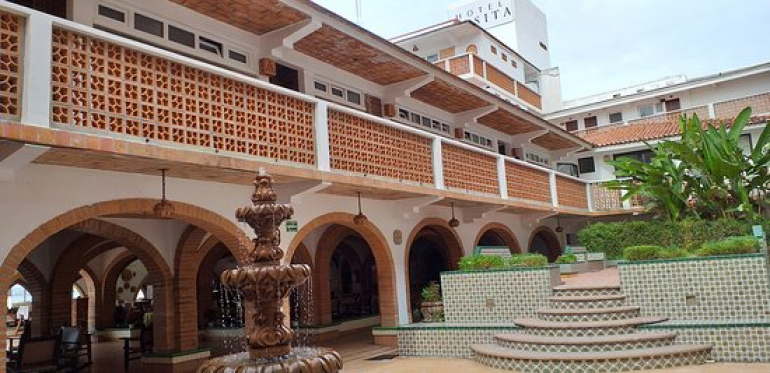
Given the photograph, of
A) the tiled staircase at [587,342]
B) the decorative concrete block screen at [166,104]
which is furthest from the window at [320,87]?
the tiled staircase at [587,342]

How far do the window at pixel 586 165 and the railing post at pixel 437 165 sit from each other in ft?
53.9

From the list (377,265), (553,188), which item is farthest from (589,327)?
(553,188)

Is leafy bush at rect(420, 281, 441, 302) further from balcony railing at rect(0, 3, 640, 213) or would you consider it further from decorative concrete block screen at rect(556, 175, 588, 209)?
decorative concrete block screen at rect(556, 175, 588, 209)

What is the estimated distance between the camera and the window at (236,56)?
10.7 m

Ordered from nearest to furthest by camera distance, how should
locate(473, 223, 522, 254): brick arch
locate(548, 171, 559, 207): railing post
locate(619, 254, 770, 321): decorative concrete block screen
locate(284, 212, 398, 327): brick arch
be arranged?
locate(619, 254, 770, 321): decorative concrete block screen → locate(284, 212, 398, 327): brick arch → locate(473, 223, 522, 254): brick arch → locate(548, 171, 559, 207): railing post

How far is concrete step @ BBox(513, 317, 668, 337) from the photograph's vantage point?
10.4m

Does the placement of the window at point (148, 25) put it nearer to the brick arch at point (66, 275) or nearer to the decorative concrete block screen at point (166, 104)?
the decorative concrete block screen at point (166, 104)

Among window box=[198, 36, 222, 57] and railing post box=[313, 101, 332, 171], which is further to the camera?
window box=[198, 36, 222, 57]

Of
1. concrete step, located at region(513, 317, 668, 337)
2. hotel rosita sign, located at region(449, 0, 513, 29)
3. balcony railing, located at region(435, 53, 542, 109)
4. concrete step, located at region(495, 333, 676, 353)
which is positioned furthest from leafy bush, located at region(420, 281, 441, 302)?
hotel rosita sign, located at region(449, 0, 513, 29)

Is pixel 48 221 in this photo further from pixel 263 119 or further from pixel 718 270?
pixel 718 270

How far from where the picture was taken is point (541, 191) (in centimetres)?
1873

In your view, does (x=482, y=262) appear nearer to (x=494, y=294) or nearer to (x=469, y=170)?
(x=494, y=294)

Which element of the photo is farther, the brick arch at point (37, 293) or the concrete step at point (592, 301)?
the brick arch at point (37, 293)

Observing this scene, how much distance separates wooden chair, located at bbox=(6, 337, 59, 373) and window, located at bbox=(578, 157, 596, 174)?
22.8m
